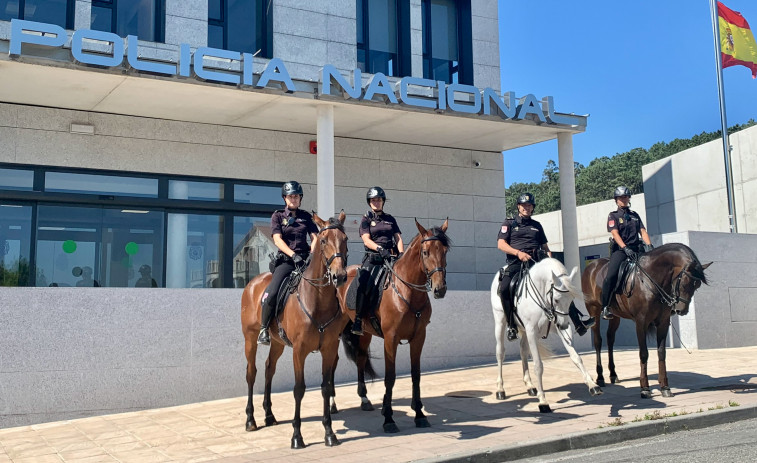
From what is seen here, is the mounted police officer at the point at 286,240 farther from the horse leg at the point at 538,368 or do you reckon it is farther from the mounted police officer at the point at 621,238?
the mounted police officer at the point at 621,238

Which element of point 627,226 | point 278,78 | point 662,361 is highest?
point 278,78

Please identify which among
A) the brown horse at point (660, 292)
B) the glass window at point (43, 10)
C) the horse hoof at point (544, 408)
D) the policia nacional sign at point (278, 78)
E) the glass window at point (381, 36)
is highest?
the glass window at point (381, 36)

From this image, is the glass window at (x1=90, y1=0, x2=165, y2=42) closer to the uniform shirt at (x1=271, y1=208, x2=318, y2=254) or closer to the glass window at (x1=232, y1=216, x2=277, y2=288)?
the glass window at (x1=232, y1=216, x2=277, y2=288)

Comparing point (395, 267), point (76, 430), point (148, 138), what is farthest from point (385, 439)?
point (148, 138)

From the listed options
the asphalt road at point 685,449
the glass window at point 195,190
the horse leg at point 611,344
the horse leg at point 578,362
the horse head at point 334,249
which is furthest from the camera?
the glass window at point 195,190

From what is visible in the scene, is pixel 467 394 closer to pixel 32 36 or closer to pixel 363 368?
pixel 363 368

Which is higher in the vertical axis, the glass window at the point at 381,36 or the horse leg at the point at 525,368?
the glass window at the point at 381,36

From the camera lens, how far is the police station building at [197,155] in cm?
1159

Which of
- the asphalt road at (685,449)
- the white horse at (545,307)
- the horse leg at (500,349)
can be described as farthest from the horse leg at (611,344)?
the asphalt road at (685,449)

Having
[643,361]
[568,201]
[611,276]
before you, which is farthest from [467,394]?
[568,201]

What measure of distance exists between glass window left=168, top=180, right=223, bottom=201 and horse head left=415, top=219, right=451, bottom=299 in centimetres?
856

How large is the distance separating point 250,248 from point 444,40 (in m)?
7.90

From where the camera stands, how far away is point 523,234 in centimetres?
1077

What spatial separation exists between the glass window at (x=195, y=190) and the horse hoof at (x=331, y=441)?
9.22 metres
